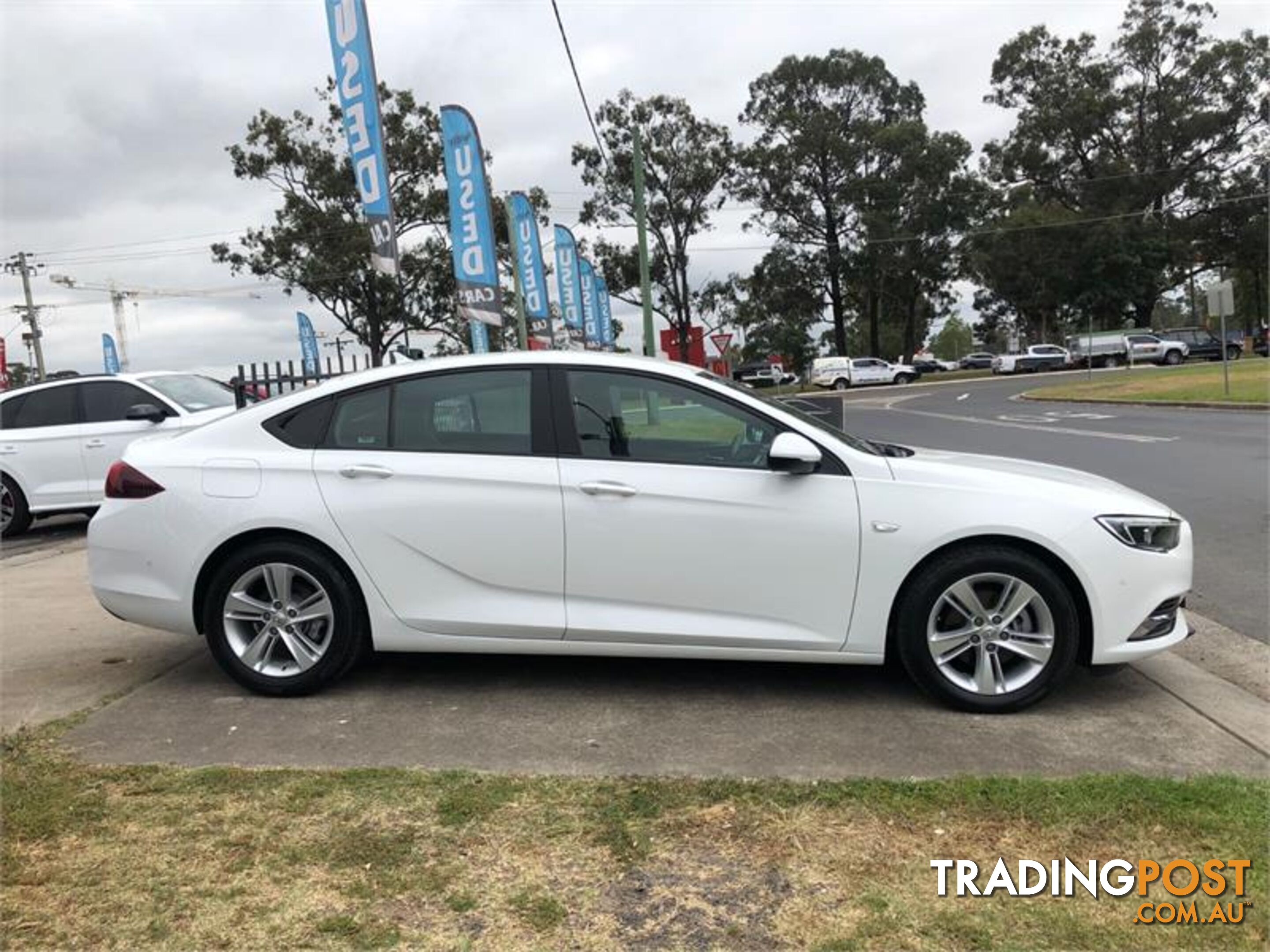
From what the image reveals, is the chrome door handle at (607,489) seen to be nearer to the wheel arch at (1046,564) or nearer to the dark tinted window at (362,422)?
the dark tinted window at (362,422)

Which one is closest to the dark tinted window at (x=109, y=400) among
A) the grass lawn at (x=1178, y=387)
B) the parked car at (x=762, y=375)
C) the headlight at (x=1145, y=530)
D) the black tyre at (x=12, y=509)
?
the black tyre at (x=12, y=509)

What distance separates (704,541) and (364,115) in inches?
327

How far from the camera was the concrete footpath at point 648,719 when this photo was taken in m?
3.53

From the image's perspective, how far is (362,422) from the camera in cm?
432

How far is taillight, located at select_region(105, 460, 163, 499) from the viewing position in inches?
169

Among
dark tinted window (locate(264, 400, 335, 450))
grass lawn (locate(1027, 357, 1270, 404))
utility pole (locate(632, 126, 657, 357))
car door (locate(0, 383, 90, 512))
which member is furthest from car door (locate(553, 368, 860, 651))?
grass lawn (locate(1027, 357, 1270, 404))

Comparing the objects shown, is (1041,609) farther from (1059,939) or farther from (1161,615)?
(1059,939)

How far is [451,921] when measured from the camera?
255 centimetres

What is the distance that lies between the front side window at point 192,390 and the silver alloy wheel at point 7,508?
1835 millimetres

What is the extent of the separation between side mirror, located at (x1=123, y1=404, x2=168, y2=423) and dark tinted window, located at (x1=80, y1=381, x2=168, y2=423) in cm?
15

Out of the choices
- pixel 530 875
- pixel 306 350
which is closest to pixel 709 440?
pixel 530 875

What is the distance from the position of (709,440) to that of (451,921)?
225cm

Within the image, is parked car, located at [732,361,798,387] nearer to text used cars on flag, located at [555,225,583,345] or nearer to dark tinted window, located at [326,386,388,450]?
text used cars on flag, located at [555,225,583,345]

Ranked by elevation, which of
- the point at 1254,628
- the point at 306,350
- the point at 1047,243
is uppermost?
the point at 1047,243
